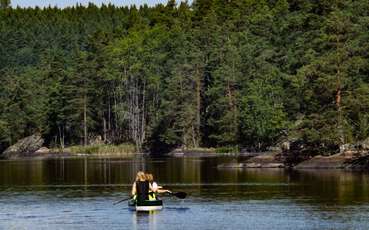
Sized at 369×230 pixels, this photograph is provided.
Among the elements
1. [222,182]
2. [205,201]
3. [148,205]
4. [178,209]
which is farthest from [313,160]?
[148,205]

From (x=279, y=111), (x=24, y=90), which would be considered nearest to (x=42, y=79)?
(x=24, y=90)

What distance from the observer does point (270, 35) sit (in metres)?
156

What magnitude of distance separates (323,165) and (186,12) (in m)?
117

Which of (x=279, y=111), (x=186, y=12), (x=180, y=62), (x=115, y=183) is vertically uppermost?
(x=186, y=12)

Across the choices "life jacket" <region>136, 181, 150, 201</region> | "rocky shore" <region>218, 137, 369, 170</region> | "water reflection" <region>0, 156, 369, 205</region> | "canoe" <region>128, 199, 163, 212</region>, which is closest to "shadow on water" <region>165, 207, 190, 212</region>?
"canoe" <region>128, 199, 163, 212</region>

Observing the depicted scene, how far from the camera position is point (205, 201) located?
5328 centimetres

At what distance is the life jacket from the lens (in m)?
47.6

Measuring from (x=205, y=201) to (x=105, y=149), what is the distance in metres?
94.9

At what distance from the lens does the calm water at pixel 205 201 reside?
42.2 meters

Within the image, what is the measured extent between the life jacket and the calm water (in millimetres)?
950

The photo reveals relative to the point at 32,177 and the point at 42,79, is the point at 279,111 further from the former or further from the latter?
the point at 42,79

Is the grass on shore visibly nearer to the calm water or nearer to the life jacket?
the calm water

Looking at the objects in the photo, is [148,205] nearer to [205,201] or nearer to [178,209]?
[178,209]

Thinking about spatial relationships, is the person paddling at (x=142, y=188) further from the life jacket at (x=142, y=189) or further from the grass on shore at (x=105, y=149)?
the grass on shore at (x=105, y=149)
